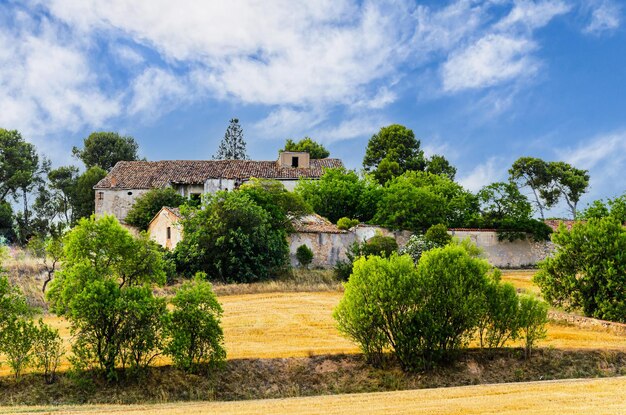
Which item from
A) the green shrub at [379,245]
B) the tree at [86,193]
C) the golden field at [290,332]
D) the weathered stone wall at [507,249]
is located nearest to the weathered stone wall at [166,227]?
the golden field at [290,332]

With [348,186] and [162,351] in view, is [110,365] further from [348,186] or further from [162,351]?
[348,186]

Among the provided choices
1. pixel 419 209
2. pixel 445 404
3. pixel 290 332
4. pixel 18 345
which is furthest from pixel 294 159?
pixel 445 404

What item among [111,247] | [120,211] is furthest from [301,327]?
[120,211]

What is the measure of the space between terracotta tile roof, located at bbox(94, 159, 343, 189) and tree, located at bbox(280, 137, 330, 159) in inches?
682

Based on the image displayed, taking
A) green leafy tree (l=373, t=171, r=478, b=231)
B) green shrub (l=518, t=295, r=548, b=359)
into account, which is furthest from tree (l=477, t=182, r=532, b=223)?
green shrub (l=518, t=295, r=548, b=359)

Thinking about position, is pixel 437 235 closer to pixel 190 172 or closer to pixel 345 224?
pixel 345 224

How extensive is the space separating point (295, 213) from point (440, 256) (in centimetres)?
1950

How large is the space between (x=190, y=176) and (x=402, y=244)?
1904 centimetres

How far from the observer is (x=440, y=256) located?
857 inches

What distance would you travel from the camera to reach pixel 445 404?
51.1 ft

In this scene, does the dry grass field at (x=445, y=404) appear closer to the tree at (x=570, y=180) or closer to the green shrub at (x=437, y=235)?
the green shrub at (x=437, y=235)

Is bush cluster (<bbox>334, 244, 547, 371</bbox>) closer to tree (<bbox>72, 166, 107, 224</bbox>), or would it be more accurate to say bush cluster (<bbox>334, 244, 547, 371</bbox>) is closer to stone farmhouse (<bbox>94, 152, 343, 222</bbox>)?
stone farmhouse (<bbox>94, 152, 343, 222</bbox>)

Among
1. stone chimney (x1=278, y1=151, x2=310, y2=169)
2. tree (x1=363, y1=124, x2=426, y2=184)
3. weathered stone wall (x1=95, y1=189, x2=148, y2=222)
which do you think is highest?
tree (x1=363, y1=124, x2=426, y2=184)

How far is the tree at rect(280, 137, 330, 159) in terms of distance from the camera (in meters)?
74.9
